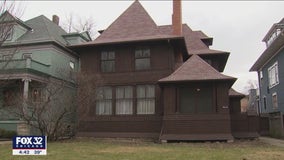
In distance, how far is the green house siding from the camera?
25.1 m

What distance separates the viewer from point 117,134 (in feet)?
65.2

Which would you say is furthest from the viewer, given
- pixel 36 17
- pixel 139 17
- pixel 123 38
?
pixel 36 17

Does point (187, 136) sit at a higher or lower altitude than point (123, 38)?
lower

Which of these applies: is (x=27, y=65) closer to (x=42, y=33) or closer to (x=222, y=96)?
(x=42, y=33)

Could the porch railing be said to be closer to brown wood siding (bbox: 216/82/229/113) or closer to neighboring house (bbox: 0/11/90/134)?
neighboring house (bbox: 0/11/90/134)

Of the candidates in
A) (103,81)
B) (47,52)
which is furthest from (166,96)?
(47,52)

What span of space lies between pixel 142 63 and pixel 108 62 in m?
2.24

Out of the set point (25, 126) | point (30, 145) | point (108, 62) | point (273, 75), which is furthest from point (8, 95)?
point (273, 75)

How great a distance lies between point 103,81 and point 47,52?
262 inches

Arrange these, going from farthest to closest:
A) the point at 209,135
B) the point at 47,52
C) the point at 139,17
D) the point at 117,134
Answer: the point at 47,52 < the point at 139,17 < the point at 117,134 < the point at 209,135

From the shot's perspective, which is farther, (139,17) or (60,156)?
(139,17)

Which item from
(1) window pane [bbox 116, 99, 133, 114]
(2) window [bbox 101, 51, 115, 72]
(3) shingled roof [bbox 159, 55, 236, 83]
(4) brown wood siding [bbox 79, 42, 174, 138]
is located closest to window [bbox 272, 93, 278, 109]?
(3) shingled roof [bbox 159, 55, 236, 83]

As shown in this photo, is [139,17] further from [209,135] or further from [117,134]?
[209,135]

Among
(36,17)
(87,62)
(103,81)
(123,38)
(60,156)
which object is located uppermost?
(36,17)
